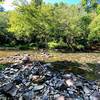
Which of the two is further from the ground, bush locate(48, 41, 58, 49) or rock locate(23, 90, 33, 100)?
rock locate(23, 90, 33, 100)

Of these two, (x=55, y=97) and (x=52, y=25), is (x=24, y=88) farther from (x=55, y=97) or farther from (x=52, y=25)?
(x=52, y=25)

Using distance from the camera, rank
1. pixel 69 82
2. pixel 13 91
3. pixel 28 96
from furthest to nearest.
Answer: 1. pixel 69 82
2. pixel 13 91
3. pixel 28 96

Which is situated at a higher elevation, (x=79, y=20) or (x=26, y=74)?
(x=79, y=20)

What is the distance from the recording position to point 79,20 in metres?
29.8

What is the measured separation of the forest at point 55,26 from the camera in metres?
29.3

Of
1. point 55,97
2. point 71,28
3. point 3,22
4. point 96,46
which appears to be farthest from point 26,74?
point 3,22

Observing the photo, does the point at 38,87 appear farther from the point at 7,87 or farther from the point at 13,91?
the point at 7,87

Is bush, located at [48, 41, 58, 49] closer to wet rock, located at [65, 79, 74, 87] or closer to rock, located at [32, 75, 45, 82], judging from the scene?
rock, located at [32, 75, 45, 82]

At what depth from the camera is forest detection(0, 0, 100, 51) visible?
2930 centimetres

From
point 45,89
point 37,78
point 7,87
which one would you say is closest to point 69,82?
point 45,89

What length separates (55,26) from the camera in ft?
95.9

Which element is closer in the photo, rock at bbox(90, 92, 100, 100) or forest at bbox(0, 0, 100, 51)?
rock at bbox(90, 92, 100, 100)

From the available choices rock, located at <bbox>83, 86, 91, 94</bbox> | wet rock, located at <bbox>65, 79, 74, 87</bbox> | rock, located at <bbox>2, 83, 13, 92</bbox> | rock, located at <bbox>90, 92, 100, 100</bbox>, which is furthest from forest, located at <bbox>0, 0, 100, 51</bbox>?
rock, located at <bbox>90, 92, 100, 100</bbox>

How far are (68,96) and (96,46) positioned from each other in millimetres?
25033
